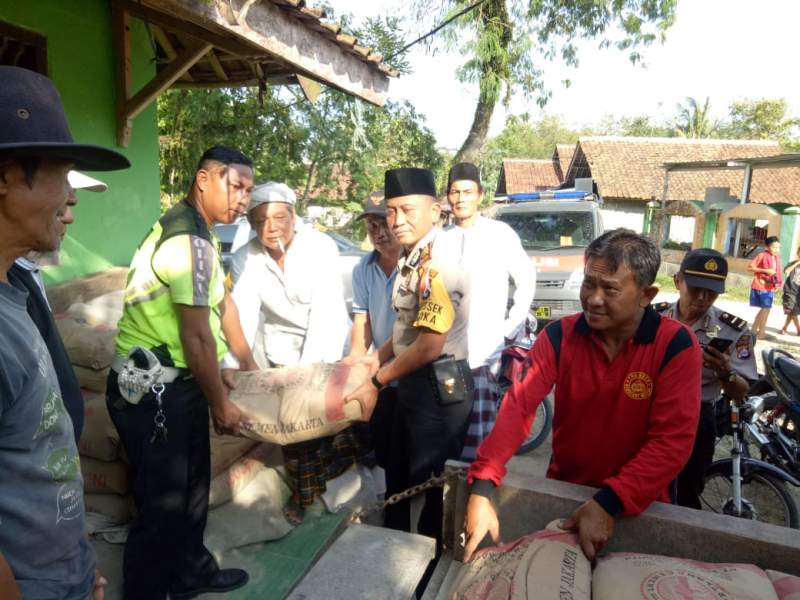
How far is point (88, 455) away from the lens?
2711 millimetres

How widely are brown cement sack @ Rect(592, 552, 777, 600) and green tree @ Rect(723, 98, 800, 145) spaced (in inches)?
1544

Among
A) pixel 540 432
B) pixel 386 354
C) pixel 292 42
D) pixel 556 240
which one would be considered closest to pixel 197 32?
pixel 292 42

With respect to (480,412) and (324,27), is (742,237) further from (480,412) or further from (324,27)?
(480,412)

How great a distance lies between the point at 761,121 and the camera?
118 ft

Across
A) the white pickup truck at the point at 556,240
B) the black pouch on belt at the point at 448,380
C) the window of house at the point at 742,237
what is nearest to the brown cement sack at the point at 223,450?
the black pouch on belt at the point at 448,380

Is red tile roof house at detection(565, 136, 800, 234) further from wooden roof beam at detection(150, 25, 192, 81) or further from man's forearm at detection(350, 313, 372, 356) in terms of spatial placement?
man's forearm at detection(350, 313, 372, 356)

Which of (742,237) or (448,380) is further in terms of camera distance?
(742,237)

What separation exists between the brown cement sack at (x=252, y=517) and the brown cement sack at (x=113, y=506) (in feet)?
1.29

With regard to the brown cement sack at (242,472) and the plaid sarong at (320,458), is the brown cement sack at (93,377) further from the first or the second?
the plaid sarong at (320,458)

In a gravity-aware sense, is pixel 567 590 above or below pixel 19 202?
below

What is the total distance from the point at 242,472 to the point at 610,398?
1.94 meters

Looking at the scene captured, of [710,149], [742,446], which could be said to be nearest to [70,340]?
[742,446]

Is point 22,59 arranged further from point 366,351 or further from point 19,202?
point 19,202

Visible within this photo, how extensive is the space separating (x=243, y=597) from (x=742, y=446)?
9.22 feet
